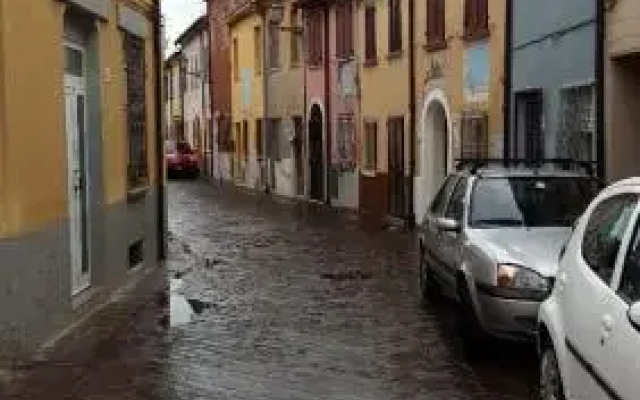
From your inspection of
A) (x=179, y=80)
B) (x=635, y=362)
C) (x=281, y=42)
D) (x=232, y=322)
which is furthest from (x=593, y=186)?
(x=179, y=80)

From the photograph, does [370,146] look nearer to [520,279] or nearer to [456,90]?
[456,90]

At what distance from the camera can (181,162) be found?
52.6 m

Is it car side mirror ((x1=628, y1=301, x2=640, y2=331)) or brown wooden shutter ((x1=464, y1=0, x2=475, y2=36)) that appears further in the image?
brown wooden shutter ((x1=464, y1=0, x2=475, y2=36))

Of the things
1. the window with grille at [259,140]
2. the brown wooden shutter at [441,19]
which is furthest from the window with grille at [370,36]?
the window with grille at [259,140]

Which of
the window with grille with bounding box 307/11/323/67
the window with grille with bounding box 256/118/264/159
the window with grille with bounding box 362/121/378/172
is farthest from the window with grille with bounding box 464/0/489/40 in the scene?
the window with grille with bounding box 256/118/264/159

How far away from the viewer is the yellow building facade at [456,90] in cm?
1883

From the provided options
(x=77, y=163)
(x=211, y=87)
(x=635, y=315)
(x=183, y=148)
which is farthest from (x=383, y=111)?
(x=183, y=148)

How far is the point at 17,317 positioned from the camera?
354 inches

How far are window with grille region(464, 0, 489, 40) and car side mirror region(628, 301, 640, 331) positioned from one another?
14.7 m

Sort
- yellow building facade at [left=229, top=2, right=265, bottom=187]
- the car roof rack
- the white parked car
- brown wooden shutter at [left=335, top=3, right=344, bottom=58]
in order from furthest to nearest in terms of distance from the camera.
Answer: yellow building facade at [left=229, top=2, right=265, bottom=187], brown wooden shutter at [left=335, top=3, right=344, bottom=58], the car roof rack, the white parked car

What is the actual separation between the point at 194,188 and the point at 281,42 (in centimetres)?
904

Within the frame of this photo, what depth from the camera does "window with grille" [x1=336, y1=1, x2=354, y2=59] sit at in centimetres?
2894

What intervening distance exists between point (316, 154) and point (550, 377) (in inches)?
1035

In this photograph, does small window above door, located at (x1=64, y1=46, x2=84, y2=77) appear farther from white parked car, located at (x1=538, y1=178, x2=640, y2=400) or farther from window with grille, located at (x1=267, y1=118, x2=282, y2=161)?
window with grille, located at (x1=267, y1=118, x2=282, y2=161)
